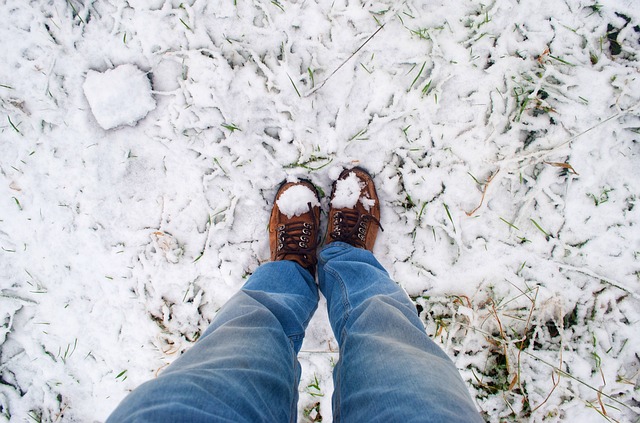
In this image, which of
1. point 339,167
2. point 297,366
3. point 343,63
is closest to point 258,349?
point 297,366

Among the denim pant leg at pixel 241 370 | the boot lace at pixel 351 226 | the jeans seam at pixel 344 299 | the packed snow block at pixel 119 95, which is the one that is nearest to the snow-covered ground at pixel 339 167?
the packed snow block at pixel 119 95

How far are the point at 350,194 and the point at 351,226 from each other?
14 centimetres

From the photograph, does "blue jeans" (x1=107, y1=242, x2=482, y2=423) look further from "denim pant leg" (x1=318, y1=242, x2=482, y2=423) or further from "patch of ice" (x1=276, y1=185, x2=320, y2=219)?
"patch of ice" (x1=276, y1=185, x2=320, y2=219)

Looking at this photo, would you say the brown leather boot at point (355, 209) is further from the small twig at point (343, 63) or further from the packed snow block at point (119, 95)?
the packed snow block at point (119, 95)

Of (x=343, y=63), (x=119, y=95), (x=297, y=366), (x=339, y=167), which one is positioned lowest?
(x=297, y=366)

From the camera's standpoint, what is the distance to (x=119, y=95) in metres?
1.53

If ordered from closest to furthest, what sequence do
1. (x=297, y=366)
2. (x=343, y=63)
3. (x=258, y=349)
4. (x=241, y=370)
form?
(x=241, y=370) → (x=258, y=349) → (x=297, y=366) → (x=343, y=63)

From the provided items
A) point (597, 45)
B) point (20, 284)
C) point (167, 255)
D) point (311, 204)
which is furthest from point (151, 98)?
point (597, 45)

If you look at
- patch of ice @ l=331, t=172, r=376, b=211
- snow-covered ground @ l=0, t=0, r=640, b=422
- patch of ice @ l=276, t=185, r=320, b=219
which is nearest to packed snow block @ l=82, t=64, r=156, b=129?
snow-covered ground @ l=0, t=0, r=640, b=422

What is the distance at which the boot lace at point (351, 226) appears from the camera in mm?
1557

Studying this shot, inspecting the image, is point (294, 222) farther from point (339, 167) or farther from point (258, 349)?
point (258, 349)

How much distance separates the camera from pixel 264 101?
5.02 feet

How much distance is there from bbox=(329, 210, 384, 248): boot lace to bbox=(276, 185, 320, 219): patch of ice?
0.48ft

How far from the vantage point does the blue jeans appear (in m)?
0.76
